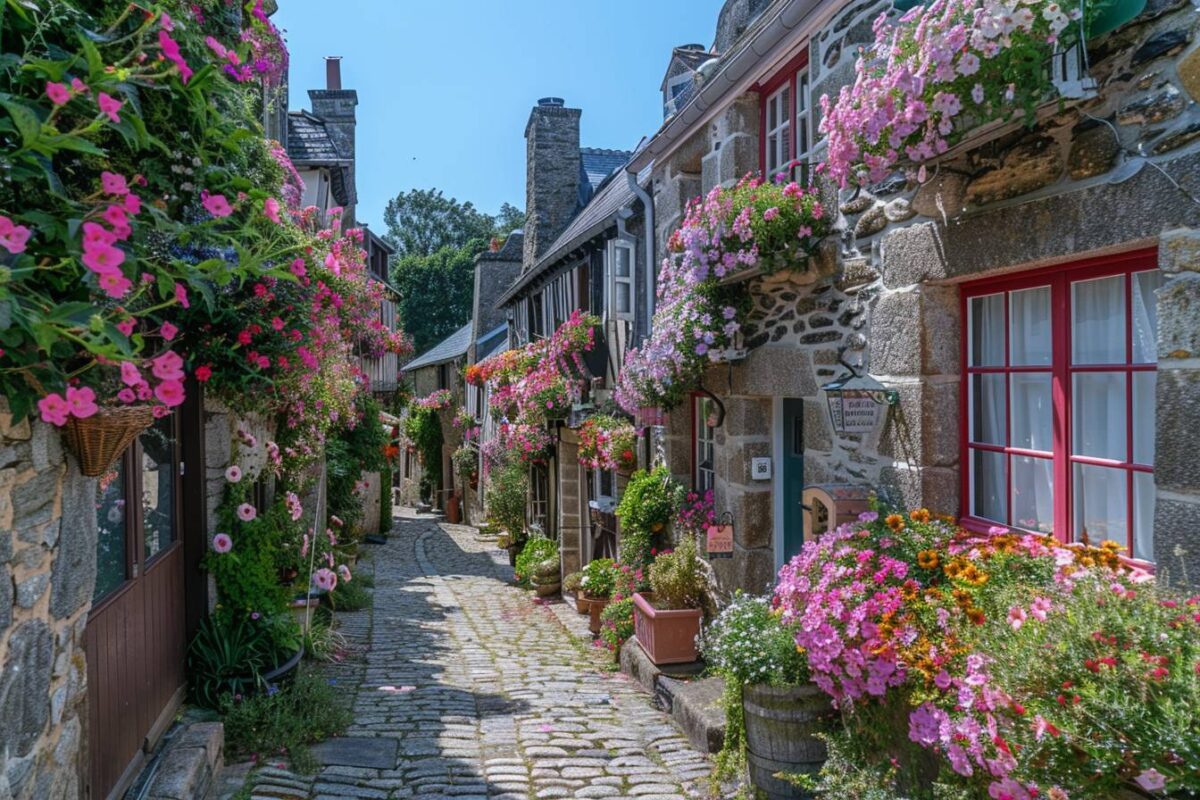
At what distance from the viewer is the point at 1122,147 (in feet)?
8.70

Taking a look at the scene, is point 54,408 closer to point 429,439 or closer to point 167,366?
→ point 167,366

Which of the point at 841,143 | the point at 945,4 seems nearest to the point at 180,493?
the point at 841,143

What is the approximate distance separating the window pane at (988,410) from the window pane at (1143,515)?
660 millimetres

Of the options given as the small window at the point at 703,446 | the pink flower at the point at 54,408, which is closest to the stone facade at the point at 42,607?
the pink flower at the point at 54,408

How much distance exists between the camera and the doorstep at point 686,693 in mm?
4844

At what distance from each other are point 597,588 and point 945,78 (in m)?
6.85

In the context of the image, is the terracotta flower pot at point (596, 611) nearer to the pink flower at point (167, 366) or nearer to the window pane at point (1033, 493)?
the window pane at point (1033, 493)

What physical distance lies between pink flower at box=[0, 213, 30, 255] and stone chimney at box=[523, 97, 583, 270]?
1336 cm

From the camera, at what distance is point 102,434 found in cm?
258

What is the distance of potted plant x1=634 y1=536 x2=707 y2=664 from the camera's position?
6.12 meters

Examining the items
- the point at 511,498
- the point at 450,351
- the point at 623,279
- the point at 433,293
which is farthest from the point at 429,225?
the point at 623,279

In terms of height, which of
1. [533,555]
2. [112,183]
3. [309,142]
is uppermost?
[309,142]

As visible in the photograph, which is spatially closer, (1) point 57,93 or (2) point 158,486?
(1) point 57,93

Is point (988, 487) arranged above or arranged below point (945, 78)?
below
